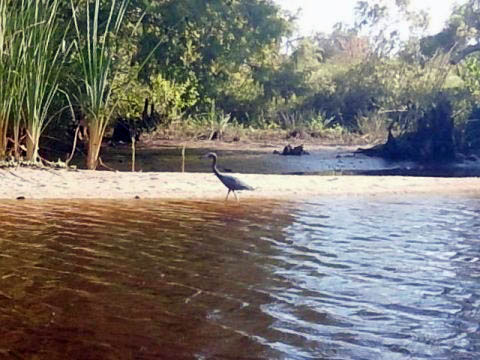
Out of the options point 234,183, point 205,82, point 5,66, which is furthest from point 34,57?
point 205,82

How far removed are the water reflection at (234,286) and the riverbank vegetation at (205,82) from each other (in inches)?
123

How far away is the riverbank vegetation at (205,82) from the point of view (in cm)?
1223

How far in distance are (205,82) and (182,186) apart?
886 centimetres

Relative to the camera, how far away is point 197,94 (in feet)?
71.6

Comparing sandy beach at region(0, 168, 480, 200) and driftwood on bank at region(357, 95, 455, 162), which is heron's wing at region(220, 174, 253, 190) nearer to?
sandy beach at region(0, 168, 480, 200)

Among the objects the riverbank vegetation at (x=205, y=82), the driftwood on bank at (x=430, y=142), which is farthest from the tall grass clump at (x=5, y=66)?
the driftwood on bank at (x=430, y=142)

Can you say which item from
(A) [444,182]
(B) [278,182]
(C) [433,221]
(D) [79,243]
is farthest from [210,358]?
(A) [444,182]

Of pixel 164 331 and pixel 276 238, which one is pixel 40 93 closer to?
pixel 276 238

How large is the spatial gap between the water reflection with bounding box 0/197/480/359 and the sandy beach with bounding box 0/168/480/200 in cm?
180

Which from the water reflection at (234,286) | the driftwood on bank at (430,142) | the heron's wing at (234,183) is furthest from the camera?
the driftwood on bank at (430,142)

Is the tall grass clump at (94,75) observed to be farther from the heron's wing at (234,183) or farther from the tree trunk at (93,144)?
the heron's wing at (234,183)

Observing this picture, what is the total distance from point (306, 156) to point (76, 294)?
51.8 feet

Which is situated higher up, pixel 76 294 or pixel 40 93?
pixel 40 93

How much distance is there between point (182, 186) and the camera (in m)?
12.8
